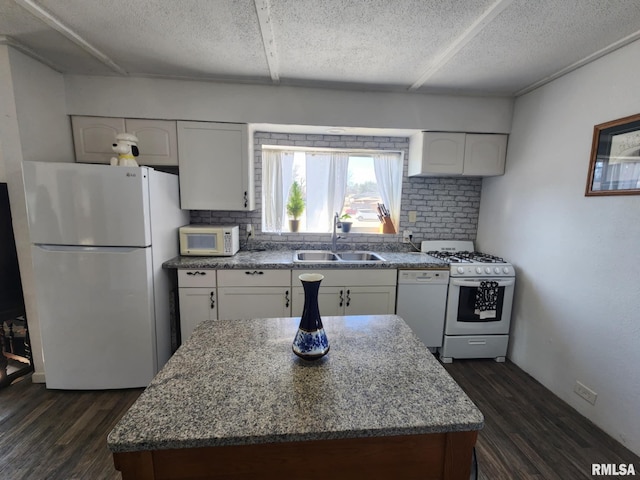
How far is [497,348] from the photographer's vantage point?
262 centimetres

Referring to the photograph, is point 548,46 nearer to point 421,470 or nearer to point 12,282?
point 421,470

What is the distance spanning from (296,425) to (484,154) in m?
2.94

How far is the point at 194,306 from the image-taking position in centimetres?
241

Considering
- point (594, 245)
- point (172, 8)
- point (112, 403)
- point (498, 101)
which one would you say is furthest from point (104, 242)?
point (498, 101)

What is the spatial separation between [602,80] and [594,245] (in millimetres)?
1119

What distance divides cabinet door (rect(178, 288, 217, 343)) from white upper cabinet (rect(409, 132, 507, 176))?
2320mm

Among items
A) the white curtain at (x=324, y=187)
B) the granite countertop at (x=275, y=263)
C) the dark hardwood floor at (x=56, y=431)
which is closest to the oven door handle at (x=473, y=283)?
the granite countertop at (x=275, y=263)

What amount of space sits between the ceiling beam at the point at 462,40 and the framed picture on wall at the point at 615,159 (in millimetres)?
1082

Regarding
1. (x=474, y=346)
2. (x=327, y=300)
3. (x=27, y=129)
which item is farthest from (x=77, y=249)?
(x=474, y=346)

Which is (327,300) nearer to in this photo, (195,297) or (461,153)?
(195,297)

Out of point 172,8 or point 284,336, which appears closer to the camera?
point 284,336

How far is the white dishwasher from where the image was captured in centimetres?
254

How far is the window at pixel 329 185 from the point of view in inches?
122

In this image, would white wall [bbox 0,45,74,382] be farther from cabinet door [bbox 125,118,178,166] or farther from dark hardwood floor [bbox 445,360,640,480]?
dark hardwood floor [bbox 445,360,640,480]
